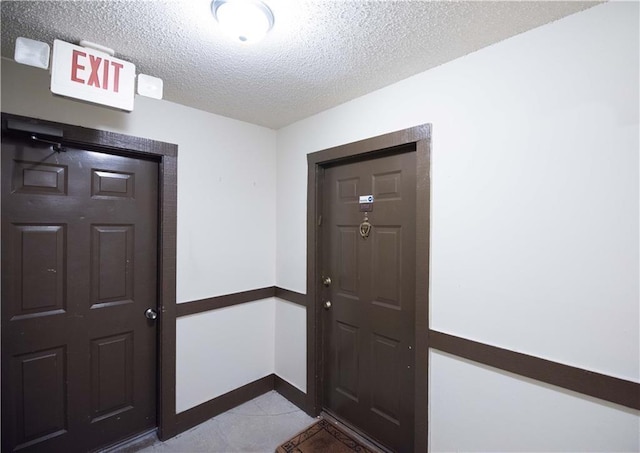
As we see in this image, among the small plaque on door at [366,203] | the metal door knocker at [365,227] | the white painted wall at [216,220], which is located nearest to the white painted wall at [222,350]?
the white painted wall at [216,220]

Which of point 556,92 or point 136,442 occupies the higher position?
point 556,92

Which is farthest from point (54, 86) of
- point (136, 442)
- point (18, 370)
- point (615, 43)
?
point (615, 43)

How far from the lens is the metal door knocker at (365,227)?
80.5 inches

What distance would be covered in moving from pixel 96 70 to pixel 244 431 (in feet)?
8.03

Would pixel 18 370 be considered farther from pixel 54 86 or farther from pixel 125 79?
pixel 125 79

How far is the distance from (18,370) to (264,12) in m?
2.31

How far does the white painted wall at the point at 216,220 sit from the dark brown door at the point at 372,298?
25.2 inches

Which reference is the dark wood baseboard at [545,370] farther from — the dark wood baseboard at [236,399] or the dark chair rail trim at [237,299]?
the dark wood baseboard at [236,399]

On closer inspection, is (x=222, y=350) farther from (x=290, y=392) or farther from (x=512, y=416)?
(x=512, y=416)

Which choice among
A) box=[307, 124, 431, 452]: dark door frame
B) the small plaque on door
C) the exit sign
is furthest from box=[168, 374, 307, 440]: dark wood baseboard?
the exit sign

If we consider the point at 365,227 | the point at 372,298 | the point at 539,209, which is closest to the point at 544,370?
the point at 539,209

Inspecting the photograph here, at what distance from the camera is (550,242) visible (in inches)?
50.3

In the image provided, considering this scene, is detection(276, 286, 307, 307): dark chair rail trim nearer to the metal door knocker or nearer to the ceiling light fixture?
the metal door knocker

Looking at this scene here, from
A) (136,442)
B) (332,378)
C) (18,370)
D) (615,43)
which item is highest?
(615,43)
